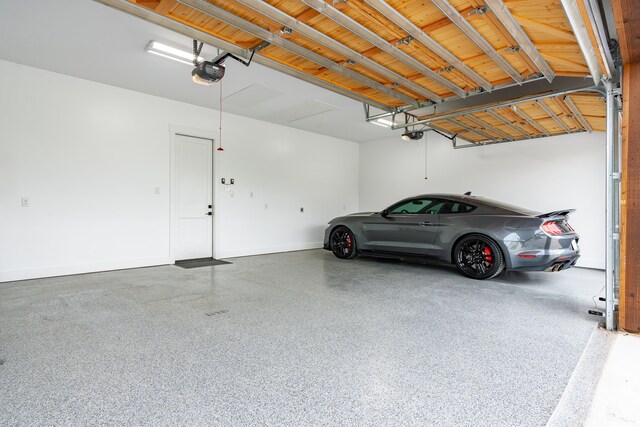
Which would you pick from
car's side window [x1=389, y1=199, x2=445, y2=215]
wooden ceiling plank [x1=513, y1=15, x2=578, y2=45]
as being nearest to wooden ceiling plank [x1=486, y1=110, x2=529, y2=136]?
car's side window [x1=389, y1=199, x2=445, y2=215]

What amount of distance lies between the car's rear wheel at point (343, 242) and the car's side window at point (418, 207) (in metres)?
0.99

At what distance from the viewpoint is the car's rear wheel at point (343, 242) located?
6430 millimetres

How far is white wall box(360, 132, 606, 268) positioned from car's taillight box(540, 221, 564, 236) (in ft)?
7.34

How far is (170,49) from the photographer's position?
3840 millimetres

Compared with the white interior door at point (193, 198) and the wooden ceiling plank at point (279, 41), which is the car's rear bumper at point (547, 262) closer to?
→ the wooden ceiling plank at point (279, 41)

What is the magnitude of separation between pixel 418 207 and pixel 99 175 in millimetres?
5113

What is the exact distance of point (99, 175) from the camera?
5.20m

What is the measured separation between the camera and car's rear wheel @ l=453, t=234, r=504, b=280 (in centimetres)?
462

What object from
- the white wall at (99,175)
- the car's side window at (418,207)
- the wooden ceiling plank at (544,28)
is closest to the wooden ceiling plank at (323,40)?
the wooden ceiling plank at (544,28)

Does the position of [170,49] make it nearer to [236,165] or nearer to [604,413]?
[236,165]

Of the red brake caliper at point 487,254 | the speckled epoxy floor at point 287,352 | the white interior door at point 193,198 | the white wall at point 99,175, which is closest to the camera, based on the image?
the speckled epoxy floor at point 287,352

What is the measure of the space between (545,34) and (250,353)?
339 centimetres

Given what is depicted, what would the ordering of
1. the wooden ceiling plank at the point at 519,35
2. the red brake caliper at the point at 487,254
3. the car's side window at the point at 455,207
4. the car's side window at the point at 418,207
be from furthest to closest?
1. the car's side window at the point at 418,207
2. the car's side window at the point at 455,207
3. the red brake caliper at the point at 487,254
4. the wooden ceiling plank at the point at 519,35

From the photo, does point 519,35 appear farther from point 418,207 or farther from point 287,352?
point 418,207
